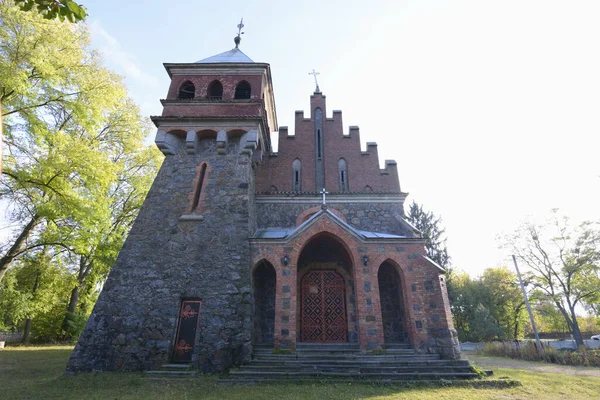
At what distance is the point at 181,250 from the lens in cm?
1208

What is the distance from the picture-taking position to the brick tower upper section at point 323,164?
15.9 meters

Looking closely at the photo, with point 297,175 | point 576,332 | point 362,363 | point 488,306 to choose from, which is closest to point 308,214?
point 297,175

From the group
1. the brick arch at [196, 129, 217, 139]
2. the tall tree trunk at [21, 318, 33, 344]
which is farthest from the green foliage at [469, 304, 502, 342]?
the tall tree trunk at [21, 318, 33, 344]

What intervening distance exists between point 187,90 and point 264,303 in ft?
36.6

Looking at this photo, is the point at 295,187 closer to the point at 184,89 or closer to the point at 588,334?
the point at 184,89

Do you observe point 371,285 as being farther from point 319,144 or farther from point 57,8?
point 57,8

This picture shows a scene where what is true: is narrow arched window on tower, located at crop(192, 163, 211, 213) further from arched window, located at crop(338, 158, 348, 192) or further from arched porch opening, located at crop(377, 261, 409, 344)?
arched porch opening, located at crop(377, 261, 409, 344)

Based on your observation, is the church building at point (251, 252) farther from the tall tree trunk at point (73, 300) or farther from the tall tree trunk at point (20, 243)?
the tall tree trunk at point (73, 300)

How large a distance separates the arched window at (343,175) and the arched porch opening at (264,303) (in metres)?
5.48

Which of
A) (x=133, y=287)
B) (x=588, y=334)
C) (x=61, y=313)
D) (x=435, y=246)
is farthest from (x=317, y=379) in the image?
(x=588, y=334)

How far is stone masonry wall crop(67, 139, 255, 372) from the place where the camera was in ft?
34.3

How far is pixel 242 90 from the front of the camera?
53.2 ft

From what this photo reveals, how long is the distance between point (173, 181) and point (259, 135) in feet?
14.3

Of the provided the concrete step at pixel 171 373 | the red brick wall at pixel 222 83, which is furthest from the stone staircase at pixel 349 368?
the red brick wall at pixel 222 83
